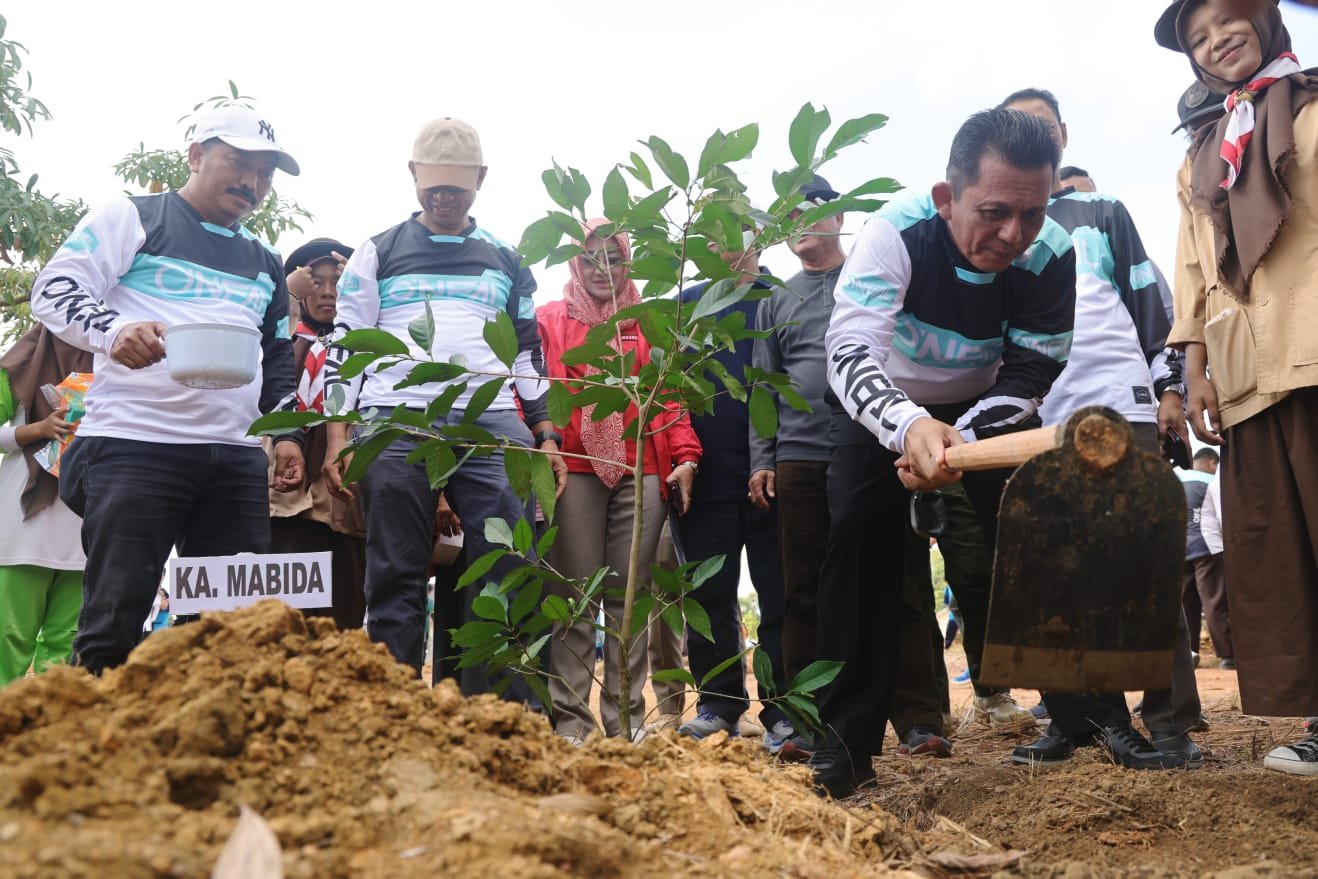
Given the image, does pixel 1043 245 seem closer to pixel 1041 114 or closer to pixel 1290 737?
pixel 1041 114

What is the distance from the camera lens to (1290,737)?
366 cm

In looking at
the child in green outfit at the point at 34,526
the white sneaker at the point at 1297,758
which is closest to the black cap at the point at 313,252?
the child in green outfit at the point at 34,526

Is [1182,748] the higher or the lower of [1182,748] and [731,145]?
the lower

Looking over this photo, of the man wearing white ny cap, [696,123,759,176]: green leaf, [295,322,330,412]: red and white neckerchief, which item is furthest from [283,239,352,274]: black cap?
[696,123,759,176]: green leaf

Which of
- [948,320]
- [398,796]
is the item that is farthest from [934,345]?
[398,796]

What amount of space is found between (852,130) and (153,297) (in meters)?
2.33

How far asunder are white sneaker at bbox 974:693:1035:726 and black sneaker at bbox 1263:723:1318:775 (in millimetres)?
1628

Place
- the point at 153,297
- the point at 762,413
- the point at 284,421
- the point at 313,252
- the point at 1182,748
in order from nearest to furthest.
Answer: the point at 284,421 < the point at 762,413 < the point at 1182,748 < the point at 153,297 < the point at 313,252

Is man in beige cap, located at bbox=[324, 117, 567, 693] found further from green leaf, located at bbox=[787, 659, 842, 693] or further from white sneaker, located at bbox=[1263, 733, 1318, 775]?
white sneaker, located at bbox=[1263, 733, 1318, 775]

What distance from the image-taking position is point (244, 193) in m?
3.64

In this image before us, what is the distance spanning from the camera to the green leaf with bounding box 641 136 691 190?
221 cm

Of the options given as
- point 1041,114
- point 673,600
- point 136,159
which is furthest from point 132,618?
point 136,159

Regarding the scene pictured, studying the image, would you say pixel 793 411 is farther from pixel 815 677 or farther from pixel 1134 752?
pixel 815 677

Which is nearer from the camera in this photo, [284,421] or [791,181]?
[284,421]
